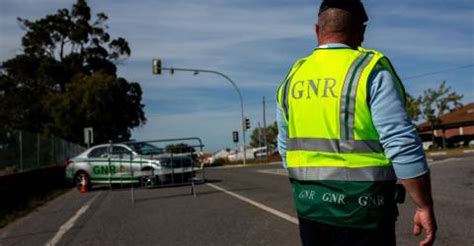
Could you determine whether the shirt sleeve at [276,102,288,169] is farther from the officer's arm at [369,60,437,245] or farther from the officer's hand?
the officer's hand

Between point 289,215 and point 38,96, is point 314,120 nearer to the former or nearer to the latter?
point 289,215

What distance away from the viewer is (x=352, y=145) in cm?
289

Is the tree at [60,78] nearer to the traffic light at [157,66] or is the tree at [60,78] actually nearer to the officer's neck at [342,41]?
the traffic light at [157,66]

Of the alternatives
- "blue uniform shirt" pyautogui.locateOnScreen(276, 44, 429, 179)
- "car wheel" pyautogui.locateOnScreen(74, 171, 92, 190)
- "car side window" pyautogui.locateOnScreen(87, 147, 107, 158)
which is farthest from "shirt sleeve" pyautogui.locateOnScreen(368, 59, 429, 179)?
"car wheel" pyautogui.locateOnScreen(74, 171, 92, 190)

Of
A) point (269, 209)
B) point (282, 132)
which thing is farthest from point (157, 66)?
point (282, 132)

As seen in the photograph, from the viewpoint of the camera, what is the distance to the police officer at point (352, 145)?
2826mm

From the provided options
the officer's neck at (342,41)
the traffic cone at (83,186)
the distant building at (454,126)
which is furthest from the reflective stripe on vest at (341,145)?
the distant building at (454,126)

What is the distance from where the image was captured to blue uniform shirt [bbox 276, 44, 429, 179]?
2793mm

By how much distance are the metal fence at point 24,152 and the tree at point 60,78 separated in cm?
2267

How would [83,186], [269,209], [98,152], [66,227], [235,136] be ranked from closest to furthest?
[66,227]
[269,209]
[83,186]
[98,152]
[235,136]

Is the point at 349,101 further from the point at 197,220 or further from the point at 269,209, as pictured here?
the point at 269,209

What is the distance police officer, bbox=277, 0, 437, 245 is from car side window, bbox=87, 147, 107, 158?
18.9 metres

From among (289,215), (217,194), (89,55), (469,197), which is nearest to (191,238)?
(289,215)

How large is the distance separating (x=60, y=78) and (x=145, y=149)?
4069 cm
